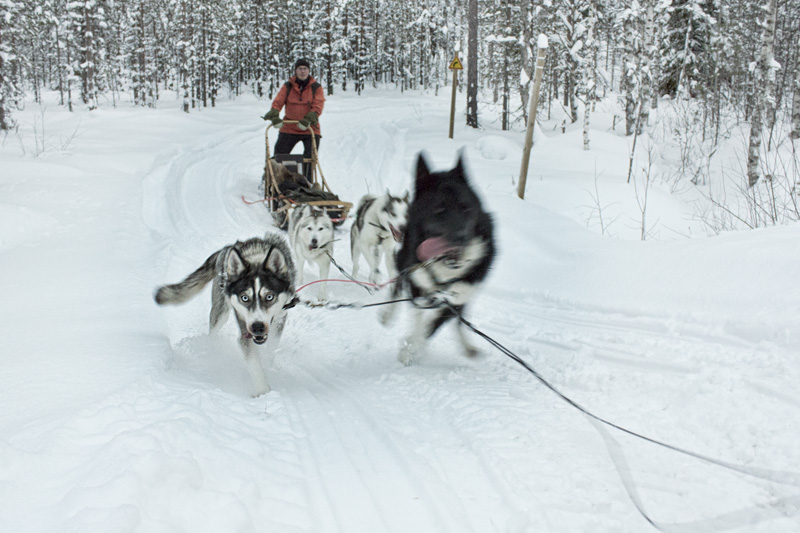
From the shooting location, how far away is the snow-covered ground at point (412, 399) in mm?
1494

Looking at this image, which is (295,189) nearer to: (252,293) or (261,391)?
(252,293)

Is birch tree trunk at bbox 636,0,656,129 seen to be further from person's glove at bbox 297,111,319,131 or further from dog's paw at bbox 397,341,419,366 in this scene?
dog's paw at bbox 397,341,419,366

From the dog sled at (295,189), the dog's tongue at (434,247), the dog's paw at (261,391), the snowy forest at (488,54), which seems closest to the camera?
the dog's paw at (261,391)

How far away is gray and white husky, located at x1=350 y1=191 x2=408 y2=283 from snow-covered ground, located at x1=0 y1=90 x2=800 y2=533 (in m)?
0.42

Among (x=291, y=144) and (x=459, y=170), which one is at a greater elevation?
(x=291, y=144)

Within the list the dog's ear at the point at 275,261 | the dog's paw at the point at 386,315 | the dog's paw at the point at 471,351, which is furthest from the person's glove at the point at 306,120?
the dog's paw at the point at 471,351

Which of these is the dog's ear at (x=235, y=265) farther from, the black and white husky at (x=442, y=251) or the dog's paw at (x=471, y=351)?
the dog's paw at (x=471, y=351)

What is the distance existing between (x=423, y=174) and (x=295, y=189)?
344 centimetres

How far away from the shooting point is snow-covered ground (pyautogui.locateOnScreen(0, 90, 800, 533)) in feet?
4.90

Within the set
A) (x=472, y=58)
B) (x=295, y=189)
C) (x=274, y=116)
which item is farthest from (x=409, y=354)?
(x=472, y=58)

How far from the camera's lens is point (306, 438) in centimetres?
207

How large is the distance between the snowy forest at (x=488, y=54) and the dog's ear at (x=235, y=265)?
457 centimetres

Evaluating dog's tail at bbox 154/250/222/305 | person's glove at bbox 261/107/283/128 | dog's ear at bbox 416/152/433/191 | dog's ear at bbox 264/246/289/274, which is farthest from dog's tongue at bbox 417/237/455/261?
person's glove at bbox 261/107/283/128

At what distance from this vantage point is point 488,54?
3138 cm
